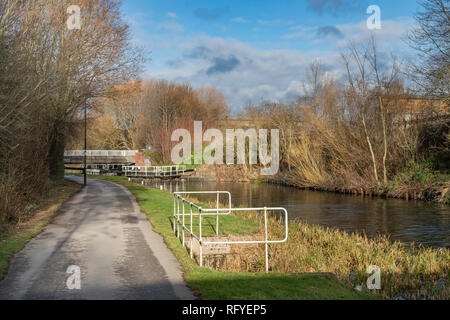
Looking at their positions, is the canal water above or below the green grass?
below

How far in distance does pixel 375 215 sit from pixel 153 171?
3495cm

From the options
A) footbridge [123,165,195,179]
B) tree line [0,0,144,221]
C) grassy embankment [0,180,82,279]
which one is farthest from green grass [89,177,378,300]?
footbridge [123,165,195,179]

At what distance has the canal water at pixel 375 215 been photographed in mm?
16031

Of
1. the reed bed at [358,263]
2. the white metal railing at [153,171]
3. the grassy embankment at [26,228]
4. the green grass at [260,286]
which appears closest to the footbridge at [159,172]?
the white metal railing at [153,171]

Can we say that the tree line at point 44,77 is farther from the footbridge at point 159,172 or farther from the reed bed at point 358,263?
the footbridge at point 159,172

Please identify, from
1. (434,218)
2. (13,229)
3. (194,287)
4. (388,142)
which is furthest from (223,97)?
(194,287)

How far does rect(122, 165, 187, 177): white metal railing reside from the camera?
52.2m

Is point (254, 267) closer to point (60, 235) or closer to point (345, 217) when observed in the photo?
point (60, 235)

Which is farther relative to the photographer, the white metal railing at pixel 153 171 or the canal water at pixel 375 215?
the white metal railing at pixel 153 171

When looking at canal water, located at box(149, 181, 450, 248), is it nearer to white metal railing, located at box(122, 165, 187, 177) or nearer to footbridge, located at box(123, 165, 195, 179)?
footbridge, located at box(123, 165, 195, 179)

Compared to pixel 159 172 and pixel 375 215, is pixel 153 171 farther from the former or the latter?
pixel 375 215

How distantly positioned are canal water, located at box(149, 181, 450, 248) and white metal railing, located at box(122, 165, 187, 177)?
23.3m

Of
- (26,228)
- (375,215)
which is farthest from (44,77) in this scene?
(375,215)

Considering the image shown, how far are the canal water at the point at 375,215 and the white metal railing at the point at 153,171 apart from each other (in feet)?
76.5
